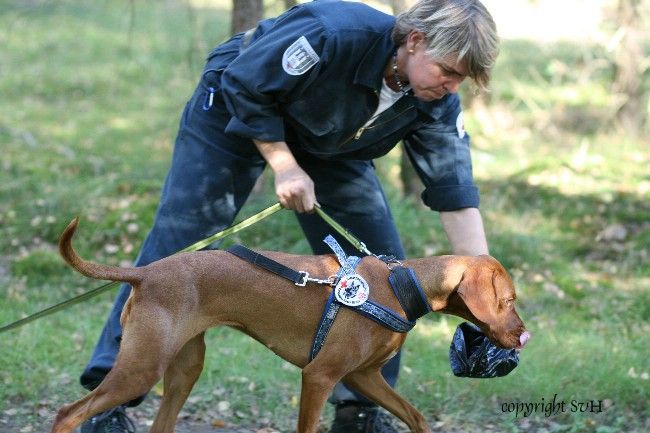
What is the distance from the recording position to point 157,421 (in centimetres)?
411

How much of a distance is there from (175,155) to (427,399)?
77.9 inches

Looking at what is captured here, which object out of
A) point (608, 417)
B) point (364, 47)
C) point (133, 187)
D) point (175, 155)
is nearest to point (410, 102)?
point (364, 47)

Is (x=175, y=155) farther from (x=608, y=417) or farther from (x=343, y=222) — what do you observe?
(x=608, y=417)

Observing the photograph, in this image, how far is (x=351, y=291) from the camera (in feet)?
12.2

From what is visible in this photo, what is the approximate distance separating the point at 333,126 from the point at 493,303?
991 mm

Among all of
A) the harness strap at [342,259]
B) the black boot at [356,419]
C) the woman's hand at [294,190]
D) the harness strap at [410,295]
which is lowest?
the black boot at [356,419]

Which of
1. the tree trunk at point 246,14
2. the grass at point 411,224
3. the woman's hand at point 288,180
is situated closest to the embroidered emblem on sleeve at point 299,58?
the woman's hand at point 288,180

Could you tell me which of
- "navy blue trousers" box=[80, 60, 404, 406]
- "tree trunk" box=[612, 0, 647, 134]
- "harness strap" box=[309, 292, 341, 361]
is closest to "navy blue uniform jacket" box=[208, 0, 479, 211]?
"navy blue trousers" box=[80, 60, 404, 406]

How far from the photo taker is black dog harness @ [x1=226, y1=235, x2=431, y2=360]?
371 centimetres

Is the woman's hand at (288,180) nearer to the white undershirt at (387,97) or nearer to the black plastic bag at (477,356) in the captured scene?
the white undershirt at (387,97)

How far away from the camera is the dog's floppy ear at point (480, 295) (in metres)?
3.64

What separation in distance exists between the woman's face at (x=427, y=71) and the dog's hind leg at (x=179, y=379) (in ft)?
4.42

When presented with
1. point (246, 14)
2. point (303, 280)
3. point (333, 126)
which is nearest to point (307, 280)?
point (303, 280)

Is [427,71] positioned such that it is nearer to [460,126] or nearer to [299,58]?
[299,58]
